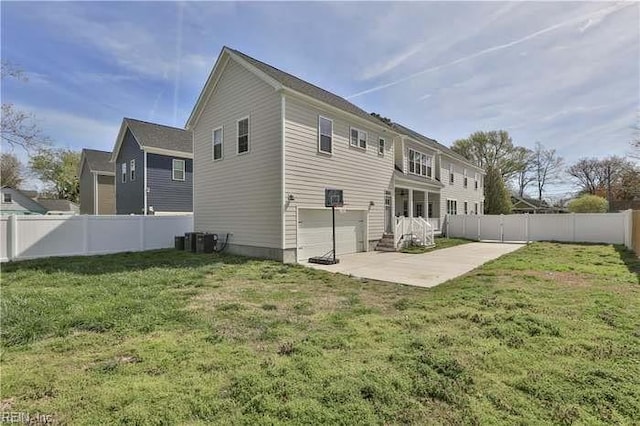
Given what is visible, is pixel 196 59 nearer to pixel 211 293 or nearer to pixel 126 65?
pixel 126 65

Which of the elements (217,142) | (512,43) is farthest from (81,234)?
(512,43)

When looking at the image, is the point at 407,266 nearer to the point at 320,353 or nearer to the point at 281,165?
the point at 281,165

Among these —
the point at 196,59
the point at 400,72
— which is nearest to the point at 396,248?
the point at 400,72

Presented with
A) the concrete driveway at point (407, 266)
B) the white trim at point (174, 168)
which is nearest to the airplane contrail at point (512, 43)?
the concrete driveway at point (407, 266)

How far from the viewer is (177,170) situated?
20062 mm

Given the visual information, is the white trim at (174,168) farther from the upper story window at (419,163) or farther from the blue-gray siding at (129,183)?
the upper story window at (419,163)

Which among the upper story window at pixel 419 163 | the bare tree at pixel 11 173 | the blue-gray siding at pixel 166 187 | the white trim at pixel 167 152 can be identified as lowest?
the blue-gray siding at pixel 166 187

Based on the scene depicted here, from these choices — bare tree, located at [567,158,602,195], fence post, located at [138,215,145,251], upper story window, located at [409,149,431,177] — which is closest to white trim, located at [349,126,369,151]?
upper story window, located at [409,149,431,177]

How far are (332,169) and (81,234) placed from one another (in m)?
9.60

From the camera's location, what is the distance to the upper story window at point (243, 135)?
1219cm

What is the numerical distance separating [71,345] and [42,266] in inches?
286

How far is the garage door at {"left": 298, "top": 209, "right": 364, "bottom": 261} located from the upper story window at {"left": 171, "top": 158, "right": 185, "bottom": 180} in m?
12.0

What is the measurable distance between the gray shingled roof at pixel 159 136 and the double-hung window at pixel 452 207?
18.5 m

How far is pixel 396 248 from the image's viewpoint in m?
14.5
